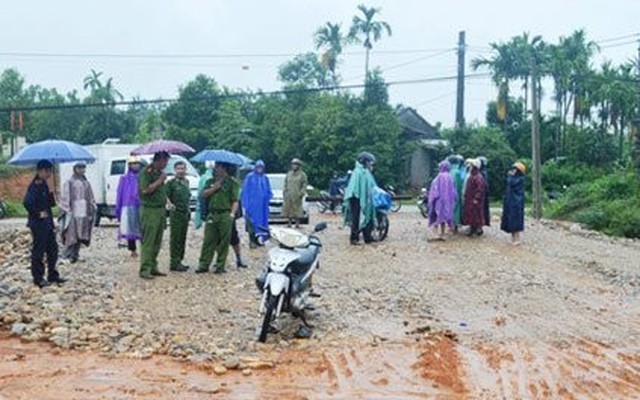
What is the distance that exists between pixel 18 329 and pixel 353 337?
130 inches

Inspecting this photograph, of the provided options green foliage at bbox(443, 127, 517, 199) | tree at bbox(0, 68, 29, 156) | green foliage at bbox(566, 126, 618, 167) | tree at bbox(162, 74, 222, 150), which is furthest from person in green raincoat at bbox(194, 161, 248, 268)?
tree at bbox(0, 68, 29, 156)

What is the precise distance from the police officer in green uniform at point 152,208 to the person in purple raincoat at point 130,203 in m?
1.62

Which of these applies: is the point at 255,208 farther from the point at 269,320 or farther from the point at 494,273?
the point at 269,320

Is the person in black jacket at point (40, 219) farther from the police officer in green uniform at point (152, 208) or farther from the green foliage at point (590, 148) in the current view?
the green foliage at point (590, 148)

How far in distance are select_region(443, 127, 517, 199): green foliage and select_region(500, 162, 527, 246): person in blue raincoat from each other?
21.8 metres

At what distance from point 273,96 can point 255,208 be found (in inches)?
1239

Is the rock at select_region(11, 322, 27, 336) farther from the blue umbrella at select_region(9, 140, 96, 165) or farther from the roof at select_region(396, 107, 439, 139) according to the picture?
the roof at select_region(396, 107, 439, 139)

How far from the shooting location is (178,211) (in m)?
11.3

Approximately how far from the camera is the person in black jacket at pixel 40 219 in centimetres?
995

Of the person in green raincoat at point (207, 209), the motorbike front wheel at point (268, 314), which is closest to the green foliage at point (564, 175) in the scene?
the person in green raincoat at point (207, 209)

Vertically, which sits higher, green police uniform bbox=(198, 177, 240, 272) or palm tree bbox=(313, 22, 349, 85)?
palm tree bbox=(313, 22, 349, 85)

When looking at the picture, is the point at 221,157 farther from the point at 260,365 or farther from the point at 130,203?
the point at 260,365

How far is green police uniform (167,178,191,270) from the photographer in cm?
1123

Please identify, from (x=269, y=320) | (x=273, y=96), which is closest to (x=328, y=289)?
(x=269, y=320)
